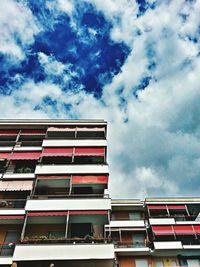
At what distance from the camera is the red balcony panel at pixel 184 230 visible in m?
27.3

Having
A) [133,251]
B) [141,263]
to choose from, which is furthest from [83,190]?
[141,263]

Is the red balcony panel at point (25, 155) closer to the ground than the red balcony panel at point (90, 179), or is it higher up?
higher up

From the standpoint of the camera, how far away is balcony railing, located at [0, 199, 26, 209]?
884 inches

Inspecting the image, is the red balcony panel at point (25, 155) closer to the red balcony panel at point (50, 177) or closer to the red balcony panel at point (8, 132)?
the red balcony panel at point (50, 177)

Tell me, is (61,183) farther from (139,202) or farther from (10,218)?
(139,202)

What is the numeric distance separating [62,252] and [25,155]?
33.9 ft

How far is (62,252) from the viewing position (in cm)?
1797

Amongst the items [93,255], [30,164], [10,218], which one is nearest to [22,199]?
[10,218]

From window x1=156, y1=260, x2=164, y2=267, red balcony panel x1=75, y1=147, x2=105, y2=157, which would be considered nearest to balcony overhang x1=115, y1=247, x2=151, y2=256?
window x1=156, y1=260, x2=164, y2=267

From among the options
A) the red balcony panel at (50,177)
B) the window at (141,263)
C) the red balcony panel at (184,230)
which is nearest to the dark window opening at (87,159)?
the red balcony panel at (50,177)

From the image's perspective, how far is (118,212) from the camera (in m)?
31.2

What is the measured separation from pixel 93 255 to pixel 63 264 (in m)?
2.00

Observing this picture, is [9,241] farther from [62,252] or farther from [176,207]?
[176,207]

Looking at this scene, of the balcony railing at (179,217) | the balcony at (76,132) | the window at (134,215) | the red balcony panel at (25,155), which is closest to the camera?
the red balcony panel at (25,155)
